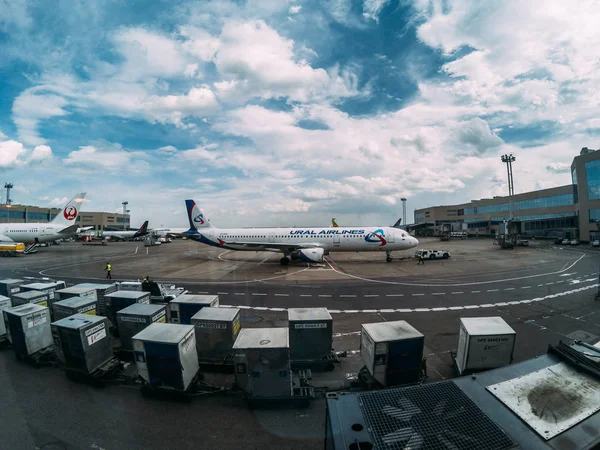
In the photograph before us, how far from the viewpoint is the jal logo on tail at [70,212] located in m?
49.6

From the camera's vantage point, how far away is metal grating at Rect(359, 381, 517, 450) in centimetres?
316

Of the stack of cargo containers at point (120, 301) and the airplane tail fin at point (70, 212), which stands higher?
the airplane tail fin at point (70, 212)

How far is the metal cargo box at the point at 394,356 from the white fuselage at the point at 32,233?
60130 millimetres

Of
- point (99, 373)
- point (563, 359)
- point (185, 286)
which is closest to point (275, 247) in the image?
point (185, 286)

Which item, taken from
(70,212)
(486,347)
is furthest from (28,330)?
(70,212)

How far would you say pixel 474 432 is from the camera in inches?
130

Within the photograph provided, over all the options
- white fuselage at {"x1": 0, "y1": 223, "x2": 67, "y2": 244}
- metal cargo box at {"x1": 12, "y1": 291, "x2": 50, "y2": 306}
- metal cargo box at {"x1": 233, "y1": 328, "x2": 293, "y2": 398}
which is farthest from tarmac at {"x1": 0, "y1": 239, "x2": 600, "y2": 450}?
white fuselage at {"x1": 0, "y1": 223, "x2": 67, "y2": 244}

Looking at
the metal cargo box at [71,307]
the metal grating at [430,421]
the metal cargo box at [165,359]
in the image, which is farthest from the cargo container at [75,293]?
the metal grating at [430,421]

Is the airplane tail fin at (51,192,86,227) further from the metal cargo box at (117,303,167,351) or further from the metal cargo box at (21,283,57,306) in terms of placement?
the metal cargo box at (117,303,167,351)

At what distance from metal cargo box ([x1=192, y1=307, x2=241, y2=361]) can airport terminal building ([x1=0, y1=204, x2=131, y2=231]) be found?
116 meters

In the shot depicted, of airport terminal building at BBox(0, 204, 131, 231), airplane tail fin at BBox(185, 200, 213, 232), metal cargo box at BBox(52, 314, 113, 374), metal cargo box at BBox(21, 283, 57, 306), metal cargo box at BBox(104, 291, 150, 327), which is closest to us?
metal cargo box at BBox(52, 314, 113, 374)

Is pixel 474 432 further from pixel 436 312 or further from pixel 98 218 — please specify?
pixel 98 218

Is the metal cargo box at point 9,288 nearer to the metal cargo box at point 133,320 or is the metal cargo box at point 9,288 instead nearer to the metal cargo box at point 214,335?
the metal cargo box at point 133,320

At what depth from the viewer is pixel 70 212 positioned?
49.8m
